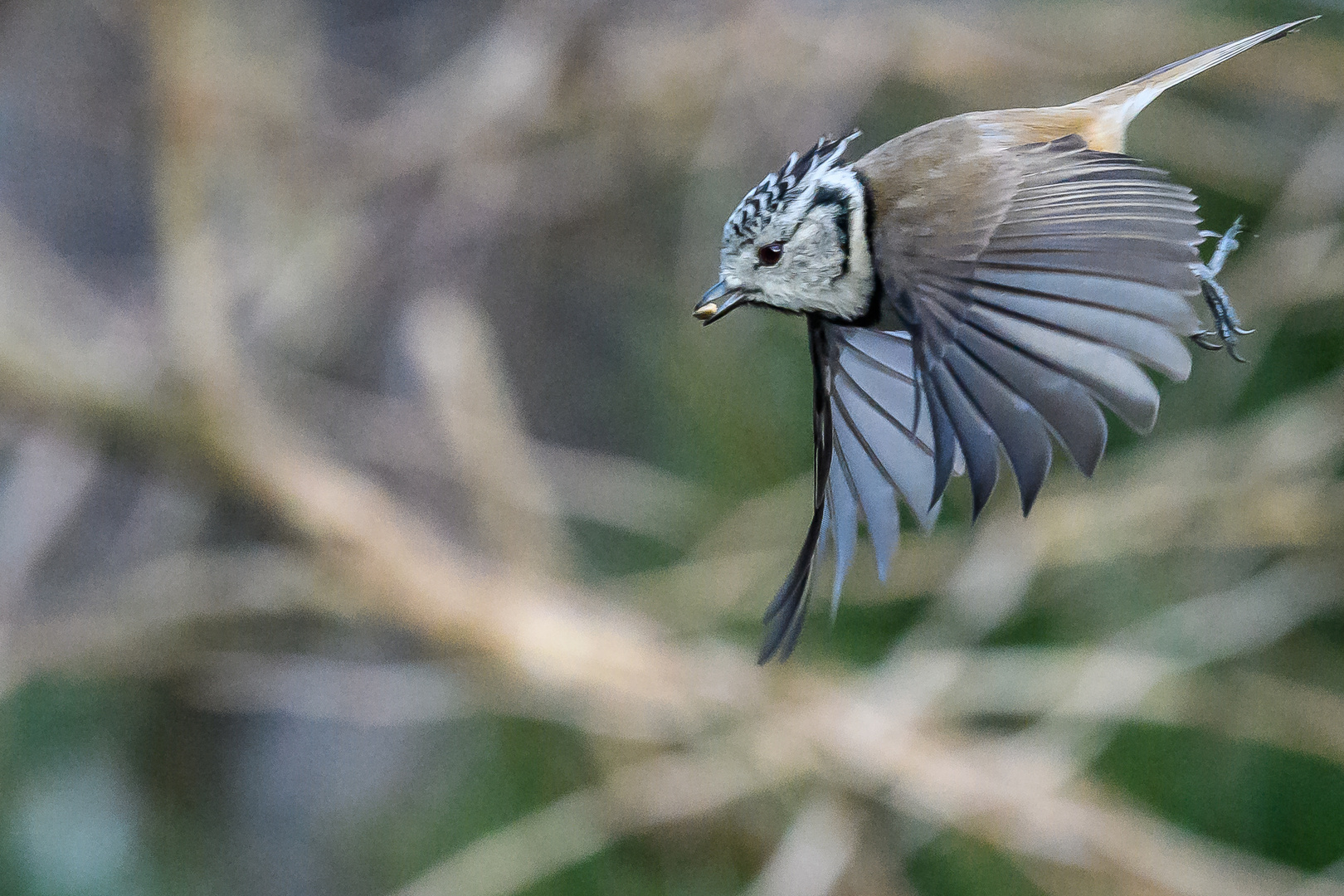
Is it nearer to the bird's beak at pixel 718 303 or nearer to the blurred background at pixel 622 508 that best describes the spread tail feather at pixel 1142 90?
the bird's beak at pixel 718 303

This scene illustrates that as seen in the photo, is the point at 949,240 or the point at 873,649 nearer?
the point at 949,240

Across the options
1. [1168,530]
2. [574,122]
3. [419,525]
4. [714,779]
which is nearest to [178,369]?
[419,525]

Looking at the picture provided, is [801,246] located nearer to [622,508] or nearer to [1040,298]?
[1040,298]

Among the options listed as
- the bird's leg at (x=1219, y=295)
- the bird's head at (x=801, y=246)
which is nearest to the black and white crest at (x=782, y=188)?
the bird's head at (x=801, y=246)

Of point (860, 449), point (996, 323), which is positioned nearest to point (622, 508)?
point (860, 449)

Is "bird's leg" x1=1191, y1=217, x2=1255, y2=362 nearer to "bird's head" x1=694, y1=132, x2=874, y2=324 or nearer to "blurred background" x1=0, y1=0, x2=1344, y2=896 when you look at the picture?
"bird's head" x1=694, y1=132, x2=874, y2=324

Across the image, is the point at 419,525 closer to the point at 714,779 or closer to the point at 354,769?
the point at 714,779

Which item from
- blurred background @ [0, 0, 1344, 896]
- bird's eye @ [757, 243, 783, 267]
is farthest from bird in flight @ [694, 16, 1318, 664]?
blurred background @ [0, 0, 1344, 896]
